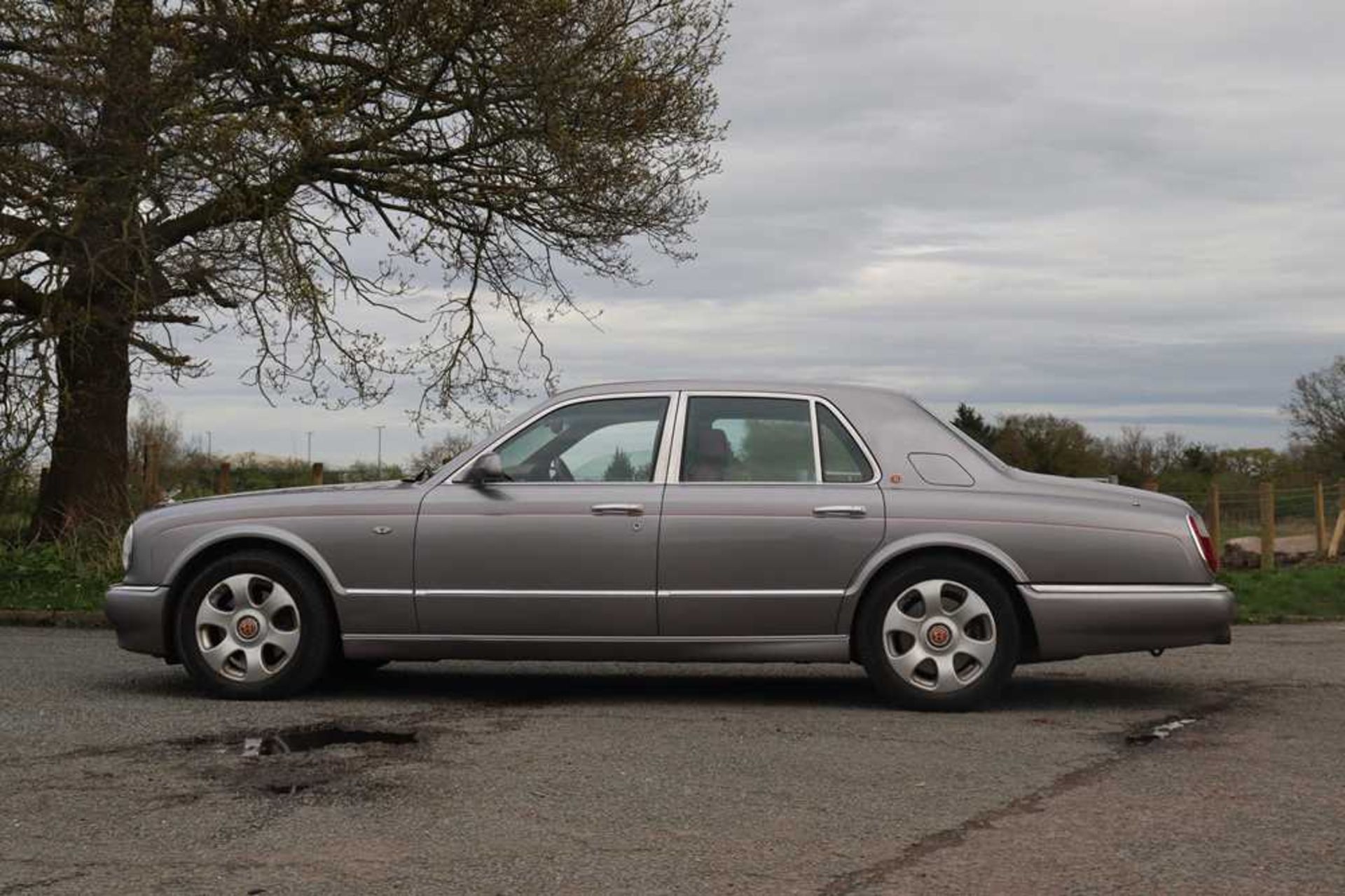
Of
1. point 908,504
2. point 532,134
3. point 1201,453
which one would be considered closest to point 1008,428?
point 1201,453

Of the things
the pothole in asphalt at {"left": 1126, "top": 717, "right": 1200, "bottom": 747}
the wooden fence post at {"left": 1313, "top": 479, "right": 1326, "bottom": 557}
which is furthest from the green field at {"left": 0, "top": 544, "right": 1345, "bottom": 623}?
the pothole in asphalt at {"left": 1126, "top": 717, "right": 1200, "bottom": 747}

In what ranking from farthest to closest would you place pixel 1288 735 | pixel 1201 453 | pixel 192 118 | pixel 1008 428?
pixel 1201 453 → pixel 1008 428 → pixel 192 118 → pixel 1288 735

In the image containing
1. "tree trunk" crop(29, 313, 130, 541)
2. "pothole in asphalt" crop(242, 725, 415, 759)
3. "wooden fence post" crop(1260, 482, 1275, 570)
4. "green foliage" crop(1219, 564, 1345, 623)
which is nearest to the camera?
"pothole in asphalt" crop(242, 725, 415, 759)

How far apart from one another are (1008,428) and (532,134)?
29246mm

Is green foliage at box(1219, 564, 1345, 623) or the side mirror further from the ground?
the side mirror

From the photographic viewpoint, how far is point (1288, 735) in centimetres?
731

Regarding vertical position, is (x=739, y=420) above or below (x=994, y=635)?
above

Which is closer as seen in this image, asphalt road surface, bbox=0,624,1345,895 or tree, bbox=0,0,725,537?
asphalt road surface, bbox=0,624,1345,895

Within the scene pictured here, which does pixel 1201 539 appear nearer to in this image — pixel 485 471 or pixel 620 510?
pixel 620 510

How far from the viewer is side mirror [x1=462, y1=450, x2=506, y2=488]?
8.10 meters

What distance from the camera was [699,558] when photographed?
26.3ft

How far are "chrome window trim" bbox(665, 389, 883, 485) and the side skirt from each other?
75 centimetres

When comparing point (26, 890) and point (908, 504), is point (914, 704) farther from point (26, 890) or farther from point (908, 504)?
point (26, 890)

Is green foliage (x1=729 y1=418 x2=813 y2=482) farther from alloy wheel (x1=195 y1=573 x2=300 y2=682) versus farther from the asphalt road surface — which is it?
alloy wheel (x1=195 y1=573 x2=300 y2=682)
